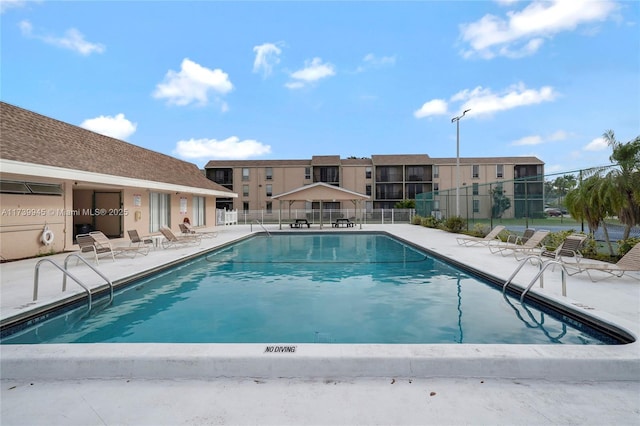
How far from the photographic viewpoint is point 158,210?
1930 cm

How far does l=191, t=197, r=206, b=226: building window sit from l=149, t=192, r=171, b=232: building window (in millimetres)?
3528

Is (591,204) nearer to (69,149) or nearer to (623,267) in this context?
(623,267)

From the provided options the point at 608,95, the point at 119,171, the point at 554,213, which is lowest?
the point at 554,213

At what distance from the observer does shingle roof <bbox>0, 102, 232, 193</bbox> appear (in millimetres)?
11016

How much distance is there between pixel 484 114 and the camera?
24.8 m

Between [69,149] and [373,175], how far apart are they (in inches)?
1427

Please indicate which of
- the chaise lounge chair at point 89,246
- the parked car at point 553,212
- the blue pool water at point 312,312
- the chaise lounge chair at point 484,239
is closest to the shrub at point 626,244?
the parked car at point 553,212

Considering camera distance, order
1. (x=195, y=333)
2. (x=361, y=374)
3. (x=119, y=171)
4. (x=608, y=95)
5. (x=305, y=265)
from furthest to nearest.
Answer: (x=119, y=171) < (x=305, y=265) < (x=608, y=95) < (x=195, y=333) < (x=361, y=374)

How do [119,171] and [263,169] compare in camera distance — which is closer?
[119,171]

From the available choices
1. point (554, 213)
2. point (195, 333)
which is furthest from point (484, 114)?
point (195, 333)

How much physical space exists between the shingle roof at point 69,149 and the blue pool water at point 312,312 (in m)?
5.61

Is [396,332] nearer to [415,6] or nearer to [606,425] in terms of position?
[606,425]

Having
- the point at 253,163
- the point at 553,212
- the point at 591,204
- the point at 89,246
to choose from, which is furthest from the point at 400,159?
the point at 89,246

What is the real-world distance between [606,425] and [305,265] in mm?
8859
